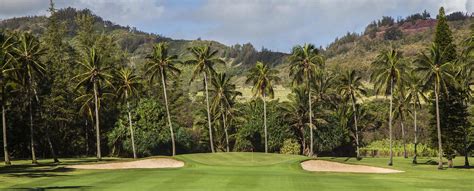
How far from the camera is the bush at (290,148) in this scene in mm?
102000

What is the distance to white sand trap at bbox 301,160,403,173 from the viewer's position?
60344 millimetres

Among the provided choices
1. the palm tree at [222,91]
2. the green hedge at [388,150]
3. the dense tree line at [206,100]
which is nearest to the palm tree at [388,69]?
the dense tree line at [206,100]

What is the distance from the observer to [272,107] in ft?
356

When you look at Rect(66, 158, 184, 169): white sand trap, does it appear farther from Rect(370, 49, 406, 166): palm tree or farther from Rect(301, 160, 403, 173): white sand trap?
Rect(370, 49, 406, 166): palm tree

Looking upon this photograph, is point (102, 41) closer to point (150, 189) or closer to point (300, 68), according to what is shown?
point (300, 68)

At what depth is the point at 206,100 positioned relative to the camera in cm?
10162

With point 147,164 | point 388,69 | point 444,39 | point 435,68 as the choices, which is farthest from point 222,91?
point 435,68

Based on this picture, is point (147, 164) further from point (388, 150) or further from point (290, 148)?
point (388, 150)

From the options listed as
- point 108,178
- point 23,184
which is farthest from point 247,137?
point 23,184

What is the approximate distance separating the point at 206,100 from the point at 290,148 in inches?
740

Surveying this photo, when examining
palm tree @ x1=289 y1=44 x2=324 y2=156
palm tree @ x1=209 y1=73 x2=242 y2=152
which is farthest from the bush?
palm tree @ x1=289 y1=44 x2=324 y2=156

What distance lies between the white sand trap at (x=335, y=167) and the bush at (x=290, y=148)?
39416 mm

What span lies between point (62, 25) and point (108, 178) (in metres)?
70.7

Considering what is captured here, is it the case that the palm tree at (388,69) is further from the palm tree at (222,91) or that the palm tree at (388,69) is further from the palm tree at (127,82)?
the palm tree at (127,82)
